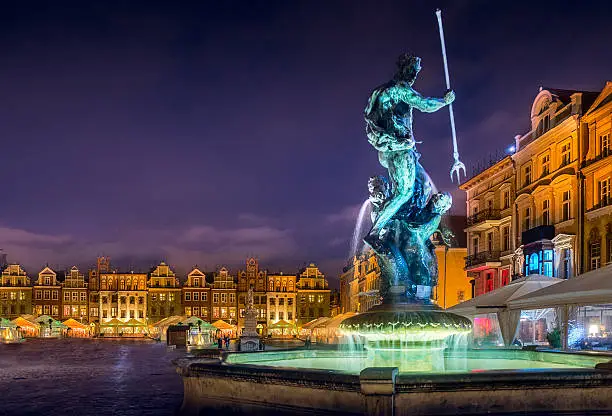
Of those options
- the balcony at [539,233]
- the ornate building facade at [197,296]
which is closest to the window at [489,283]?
the balcony at [539,233]

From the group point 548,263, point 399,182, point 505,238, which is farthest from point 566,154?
point 399,182

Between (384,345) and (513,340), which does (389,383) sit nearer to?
(384,345)

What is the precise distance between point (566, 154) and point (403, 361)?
94.8 ft

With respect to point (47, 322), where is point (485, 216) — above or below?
above

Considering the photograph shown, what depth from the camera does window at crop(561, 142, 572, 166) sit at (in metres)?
36.1

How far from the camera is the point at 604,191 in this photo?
110ft

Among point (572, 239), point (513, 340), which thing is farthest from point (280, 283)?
point (513, 340)

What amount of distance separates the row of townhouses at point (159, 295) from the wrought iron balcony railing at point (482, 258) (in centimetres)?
7544

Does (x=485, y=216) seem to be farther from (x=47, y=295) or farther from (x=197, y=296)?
(x=47, y=295)

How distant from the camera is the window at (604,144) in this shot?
32.8 metres

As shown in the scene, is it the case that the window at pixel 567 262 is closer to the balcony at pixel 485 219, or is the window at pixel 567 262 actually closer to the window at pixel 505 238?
the window at pixel 505 238

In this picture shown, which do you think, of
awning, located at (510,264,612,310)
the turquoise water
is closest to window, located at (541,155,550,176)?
awning, located at (510,264,612,310)

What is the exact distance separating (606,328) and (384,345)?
85.4 feet

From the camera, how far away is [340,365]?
14.1 m
